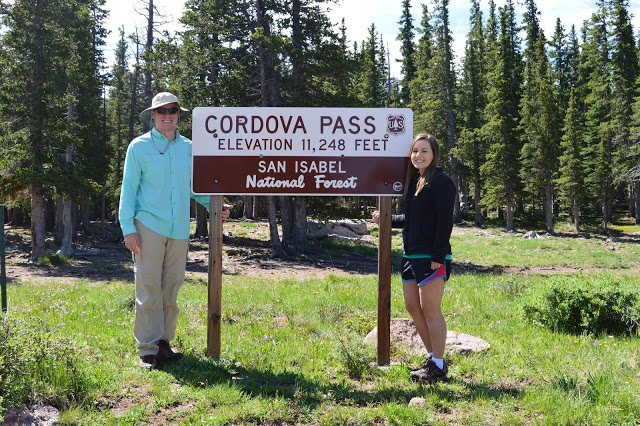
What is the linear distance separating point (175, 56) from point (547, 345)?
1752 centimetres

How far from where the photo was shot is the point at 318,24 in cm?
2030

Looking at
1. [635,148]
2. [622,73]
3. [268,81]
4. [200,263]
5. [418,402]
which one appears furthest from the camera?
[622,73]

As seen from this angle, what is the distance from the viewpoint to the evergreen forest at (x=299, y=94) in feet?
61.9

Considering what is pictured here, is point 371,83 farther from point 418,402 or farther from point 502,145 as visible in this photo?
point 418,402

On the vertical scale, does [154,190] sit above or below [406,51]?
below

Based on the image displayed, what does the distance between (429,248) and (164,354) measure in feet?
9.10

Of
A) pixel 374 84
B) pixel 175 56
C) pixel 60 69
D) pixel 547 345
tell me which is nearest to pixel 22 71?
pixel 60 69

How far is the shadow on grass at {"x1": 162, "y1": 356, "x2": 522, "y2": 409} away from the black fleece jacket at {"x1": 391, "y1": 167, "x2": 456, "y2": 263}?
1.12m

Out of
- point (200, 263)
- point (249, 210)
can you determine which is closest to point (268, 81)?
point (200, 263)

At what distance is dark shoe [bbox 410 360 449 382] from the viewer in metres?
4.48

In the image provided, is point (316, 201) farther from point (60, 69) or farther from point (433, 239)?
point (433, 239)

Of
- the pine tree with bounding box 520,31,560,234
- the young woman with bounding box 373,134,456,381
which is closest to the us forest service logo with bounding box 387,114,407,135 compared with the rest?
the young woman with bounding box 373,134,456,381

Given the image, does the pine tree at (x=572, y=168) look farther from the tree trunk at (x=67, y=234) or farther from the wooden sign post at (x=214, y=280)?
the wooden sign post at (x=214, y=280)

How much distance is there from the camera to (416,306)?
464 cm
